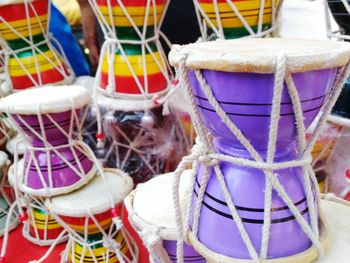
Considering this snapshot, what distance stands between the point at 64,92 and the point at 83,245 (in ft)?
1.59

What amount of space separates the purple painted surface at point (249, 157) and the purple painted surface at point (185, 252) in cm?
22

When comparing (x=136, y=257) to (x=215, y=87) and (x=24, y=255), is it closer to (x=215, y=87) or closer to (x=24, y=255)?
(x=24, y=255)

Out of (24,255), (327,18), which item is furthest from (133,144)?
(327,18)

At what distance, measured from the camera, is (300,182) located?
65 centimetres

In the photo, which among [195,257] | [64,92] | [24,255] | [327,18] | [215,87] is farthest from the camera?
[24,255]

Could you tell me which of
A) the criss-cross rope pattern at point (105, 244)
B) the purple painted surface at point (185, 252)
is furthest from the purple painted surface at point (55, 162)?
the purple painted surface at point (185, 252)

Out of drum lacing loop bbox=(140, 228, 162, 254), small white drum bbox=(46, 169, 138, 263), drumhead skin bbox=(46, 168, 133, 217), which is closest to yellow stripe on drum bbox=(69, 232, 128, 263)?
small white drum bbox=(46, 169, 138, 263)

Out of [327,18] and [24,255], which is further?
[24,255]

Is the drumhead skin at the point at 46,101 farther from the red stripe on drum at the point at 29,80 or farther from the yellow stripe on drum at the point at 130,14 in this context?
the red stripe on drum at the point at 29,80

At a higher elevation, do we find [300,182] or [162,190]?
[300,182]

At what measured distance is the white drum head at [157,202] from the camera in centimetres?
86

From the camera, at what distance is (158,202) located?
3.05 ft

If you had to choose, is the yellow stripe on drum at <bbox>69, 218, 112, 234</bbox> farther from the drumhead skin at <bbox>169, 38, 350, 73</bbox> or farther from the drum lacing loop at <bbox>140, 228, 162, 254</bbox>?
the drumhead skin at <bbox>169, 38, 350, 73</bbox>

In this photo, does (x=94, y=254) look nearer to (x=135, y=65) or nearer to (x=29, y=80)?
(x=135, y=65)
